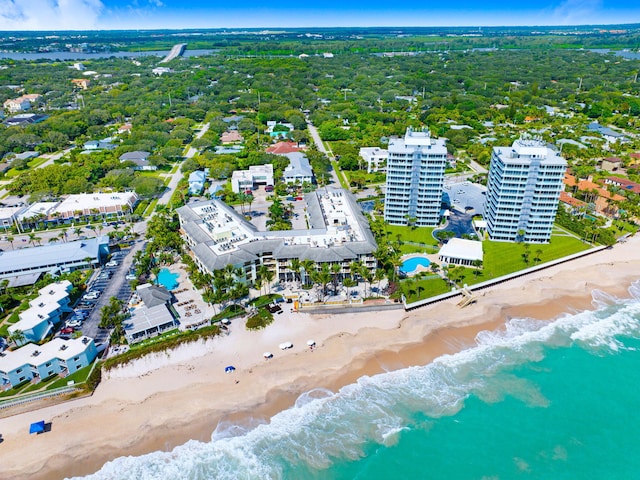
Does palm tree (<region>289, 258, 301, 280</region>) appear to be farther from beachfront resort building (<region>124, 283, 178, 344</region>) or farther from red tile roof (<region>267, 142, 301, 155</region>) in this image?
red tile roof (<region>267, 142, 301, 155</region>)

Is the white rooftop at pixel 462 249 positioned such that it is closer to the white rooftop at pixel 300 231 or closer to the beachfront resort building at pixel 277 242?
the beachfront resort building at pixel 277 242

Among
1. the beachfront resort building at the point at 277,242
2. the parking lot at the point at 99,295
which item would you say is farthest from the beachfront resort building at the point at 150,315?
the beachfront resort building at the point at 277,242

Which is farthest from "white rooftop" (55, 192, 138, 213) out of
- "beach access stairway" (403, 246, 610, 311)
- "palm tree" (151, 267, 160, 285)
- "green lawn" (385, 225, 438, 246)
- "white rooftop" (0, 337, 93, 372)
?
"beach access stairway" (403, 246, 610, 311)

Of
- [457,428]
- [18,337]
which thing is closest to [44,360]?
[18,337]

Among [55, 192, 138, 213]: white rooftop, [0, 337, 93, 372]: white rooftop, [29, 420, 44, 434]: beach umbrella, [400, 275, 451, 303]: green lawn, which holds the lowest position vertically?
[29, 420, 44, 434]: beach umbrella

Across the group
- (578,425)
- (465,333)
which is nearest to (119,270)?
(465,333)

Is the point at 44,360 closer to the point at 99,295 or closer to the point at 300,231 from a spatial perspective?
the point at 99,295
